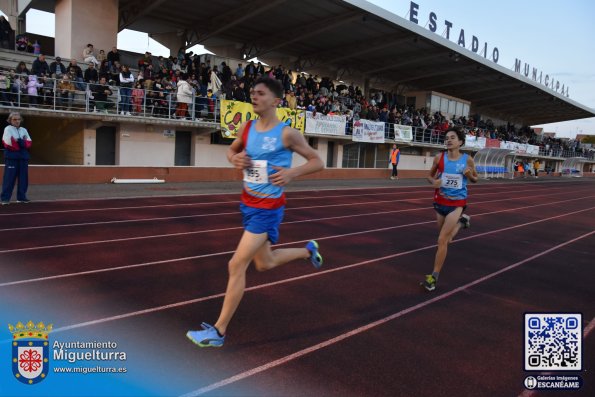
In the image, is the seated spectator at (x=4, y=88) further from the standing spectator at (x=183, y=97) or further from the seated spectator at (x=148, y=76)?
the standing spectator at (x=183, y=97)

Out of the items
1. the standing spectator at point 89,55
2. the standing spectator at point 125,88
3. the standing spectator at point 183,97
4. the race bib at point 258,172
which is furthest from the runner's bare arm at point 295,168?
the standing spectator at point 89,55

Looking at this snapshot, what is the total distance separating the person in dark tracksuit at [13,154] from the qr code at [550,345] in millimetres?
11165

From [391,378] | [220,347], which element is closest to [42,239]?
[220,347]

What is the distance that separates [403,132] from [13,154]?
79.7 feet

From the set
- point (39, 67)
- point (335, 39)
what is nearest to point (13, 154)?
point (39, 67)

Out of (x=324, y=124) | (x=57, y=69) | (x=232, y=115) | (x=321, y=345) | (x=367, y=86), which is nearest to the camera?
(x=321, y=345)

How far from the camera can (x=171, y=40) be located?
26.2 meters

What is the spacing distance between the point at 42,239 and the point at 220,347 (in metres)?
5.11

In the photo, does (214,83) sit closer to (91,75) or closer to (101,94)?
(101,94)

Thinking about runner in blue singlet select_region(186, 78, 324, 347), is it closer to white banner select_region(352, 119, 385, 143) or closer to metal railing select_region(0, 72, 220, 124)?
metal railing select_region(0, 72, 220, 124)

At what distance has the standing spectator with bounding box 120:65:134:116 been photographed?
16531mm

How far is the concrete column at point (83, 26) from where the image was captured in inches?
751

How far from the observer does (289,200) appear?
46.8 ft

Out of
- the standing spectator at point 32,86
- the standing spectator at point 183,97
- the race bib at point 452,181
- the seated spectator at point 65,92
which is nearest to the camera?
the race bib at point 452,181
